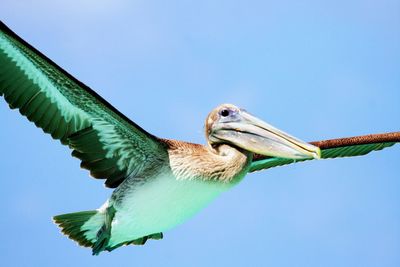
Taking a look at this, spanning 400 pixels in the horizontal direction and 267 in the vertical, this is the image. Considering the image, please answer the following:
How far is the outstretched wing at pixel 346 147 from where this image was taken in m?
14.2

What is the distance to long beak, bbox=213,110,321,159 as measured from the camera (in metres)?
12.1

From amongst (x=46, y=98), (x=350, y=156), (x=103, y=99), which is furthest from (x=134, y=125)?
(x=350, y=156)

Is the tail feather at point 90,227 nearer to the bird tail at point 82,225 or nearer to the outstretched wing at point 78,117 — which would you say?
the bird tail at point 82,225

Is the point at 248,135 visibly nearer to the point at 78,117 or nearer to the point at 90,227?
the point at 78,117

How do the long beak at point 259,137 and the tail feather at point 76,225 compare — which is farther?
the tail feather at point 76,225

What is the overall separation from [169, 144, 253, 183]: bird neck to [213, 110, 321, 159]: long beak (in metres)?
0.26

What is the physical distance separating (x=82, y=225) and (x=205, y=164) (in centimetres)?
206

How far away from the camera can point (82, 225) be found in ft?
40.6

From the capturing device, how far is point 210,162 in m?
11.8

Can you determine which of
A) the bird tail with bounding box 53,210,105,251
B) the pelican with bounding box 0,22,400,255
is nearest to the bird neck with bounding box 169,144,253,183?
the pelican with bounding box 0,22,400,255

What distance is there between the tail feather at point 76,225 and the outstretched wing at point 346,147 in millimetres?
3043

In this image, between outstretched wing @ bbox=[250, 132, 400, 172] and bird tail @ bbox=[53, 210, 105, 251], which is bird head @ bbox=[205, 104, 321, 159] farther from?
bird tail @ bbox=[53, 210, 105, 251]

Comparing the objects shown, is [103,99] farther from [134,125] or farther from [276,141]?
[276,141]

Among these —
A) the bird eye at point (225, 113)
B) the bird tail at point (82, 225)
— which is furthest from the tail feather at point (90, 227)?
the bird eye at point (225, 113)
